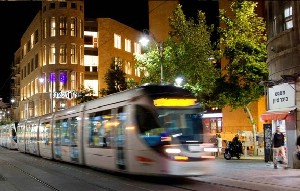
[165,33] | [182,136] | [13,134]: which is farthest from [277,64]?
[13,134]

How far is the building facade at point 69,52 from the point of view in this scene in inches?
2618

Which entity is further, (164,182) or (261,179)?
(261,179)

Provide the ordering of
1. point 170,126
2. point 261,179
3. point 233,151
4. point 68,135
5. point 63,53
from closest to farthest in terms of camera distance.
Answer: point 170,126 < point 261,179 < point 68,135 < point 233,151 < point 63,53

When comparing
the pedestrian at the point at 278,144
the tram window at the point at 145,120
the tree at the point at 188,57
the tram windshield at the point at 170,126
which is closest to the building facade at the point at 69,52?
the tree at the point at 188,57

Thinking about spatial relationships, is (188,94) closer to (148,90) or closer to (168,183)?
(148,90)

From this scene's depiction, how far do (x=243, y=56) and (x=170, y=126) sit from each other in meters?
16.9

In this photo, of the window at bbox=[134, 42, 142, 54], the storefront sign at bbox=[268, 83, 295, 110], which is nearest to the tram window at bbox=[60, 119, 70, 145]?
the storefront sign at bbox=[268, 83, 295, 110]

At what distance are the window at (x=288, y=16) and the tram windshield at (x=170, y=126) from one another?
819 centimetres

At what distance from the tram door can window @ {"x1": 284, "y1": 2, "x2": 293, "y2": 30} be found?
936 centimetres

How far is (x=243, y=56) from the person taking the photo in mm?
31891

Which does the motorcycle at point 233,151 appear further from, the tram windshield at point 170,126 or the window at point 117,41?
the window at point 117,41

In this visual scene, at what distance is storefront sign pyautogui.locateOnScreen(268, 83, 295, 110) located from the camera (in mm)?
21734


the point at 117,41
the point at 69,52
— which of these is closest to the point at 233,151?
the point at 69,52

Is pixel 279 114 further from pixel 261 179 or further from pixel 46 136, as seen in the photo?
pixel 46 136
